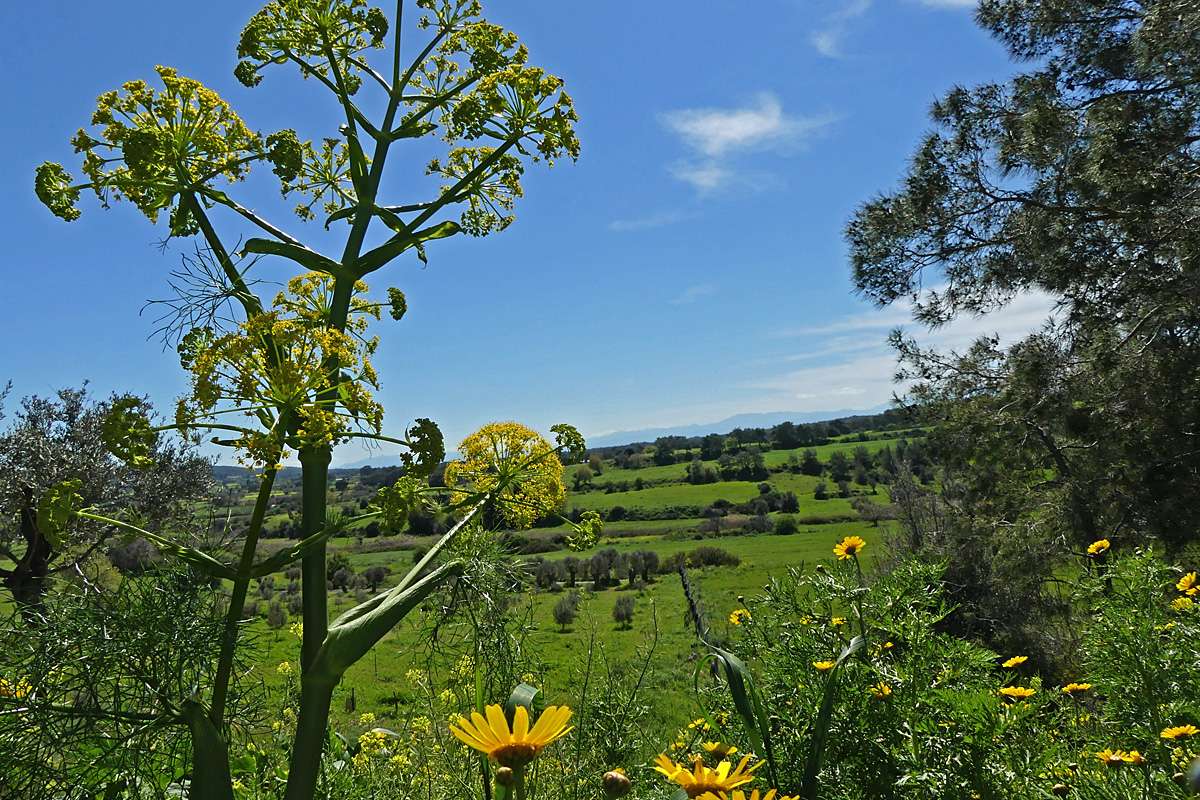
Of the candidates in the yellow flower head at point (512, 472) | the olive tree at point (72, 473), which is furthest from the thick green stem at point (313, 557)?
the olive tree at point (72, 473)

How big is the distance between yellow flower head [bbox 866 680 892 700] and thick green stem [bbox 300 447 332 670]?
5.35 feet

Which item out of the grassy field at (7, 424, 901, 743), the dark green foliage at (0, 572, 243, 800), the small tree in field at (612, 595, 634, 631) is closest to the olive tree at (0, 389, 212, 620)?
the grassy field at (7, 424, 901, 743)

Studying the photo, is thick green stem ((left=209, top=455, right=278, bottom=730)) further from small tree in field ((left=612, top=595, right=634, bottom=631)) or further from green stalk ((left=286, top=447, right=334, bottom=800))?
small tree in field ((left=612, top=595, right=634, bottom=631))

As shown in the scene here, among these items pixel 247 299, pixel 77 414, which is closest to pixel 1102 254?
pixel 247 299

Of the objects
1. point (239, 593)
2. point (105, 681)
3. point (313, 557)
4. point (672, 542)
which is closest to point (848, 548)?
point (313, 557)

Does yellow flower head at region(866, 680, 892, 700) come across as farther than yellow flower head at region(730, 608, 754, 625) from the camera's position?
No

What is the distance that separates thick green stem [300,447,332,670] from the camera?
1.51m

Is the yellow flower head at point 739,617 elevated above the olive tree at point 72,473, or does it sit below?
below

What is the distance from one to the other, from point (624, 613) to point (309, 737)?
102ft

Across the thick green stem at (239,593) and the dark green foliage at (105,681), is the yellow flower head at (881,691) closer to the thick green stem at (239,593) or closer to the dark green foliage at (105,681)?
the thick green stem at (239,593)

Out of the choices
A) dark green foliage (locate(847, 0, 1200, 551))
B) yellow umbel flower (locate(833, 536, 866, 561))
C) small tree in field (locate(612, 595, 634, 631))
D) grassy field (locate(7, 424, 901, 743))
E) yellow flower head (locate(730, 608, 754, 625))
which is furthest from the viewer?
small tree in field (locate(612, 595, 634, 631))

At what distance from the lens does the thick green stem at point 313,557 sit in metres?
1.51

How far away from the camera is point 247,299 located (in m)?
1.65

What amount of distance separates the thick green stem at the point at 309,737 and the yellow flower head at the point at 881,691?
5.26 feet
